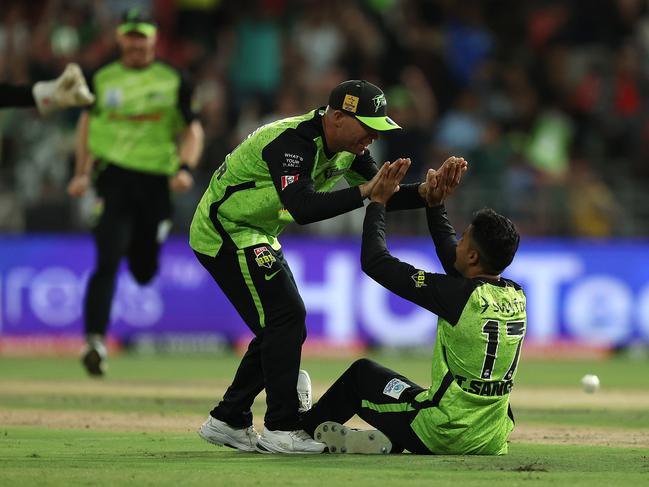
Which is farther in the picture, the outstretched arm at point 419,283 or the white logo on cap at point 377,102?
the white logo on cap at point 377,102

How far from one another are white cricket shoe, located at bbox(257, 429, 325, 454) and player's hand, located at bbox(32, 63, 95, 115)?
2543mm

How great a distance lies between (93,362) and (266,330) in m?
4.36

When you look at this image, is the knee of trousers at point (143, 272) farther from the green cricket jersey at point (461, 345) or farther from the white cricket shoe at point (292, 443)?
the green cricket jersey at point (461, 345)

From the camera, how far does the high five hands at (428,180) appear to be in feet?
23.2

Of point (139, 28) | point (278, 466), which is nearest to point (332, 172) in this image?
point (278, 466)

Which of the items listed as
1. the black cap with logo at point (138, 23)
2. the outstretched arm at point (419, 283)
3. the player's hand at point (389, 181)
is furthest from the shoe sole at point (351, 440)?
the black cap with logo at point (138, 23)

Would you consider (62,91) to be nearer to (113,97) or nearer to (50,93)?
(50,93)

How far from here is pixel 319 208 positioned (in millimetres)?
7117

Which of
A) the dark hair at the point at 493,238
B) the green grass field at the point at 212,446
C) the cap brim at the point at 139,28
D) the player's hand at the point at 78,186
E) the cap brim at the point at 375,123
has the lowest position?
the green grass field at the point at 212,446

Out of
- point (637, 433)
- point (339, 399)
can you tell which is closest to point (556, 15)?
point (637, 433)

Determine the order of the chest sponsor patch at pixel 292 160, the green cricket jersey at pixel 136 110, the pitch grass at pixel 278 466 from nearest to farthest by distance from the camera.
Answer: the pitch grass at pixel 278 466
the chest sponsor patch at pixel 292 160
the green cricket jersey at pixel 136 110

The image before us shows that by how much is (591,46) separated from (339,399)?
1313 cm

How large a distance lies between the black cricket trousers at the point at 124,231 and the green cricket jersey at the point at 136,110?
0.55ft

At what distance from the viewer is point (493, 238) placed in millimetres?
6957
